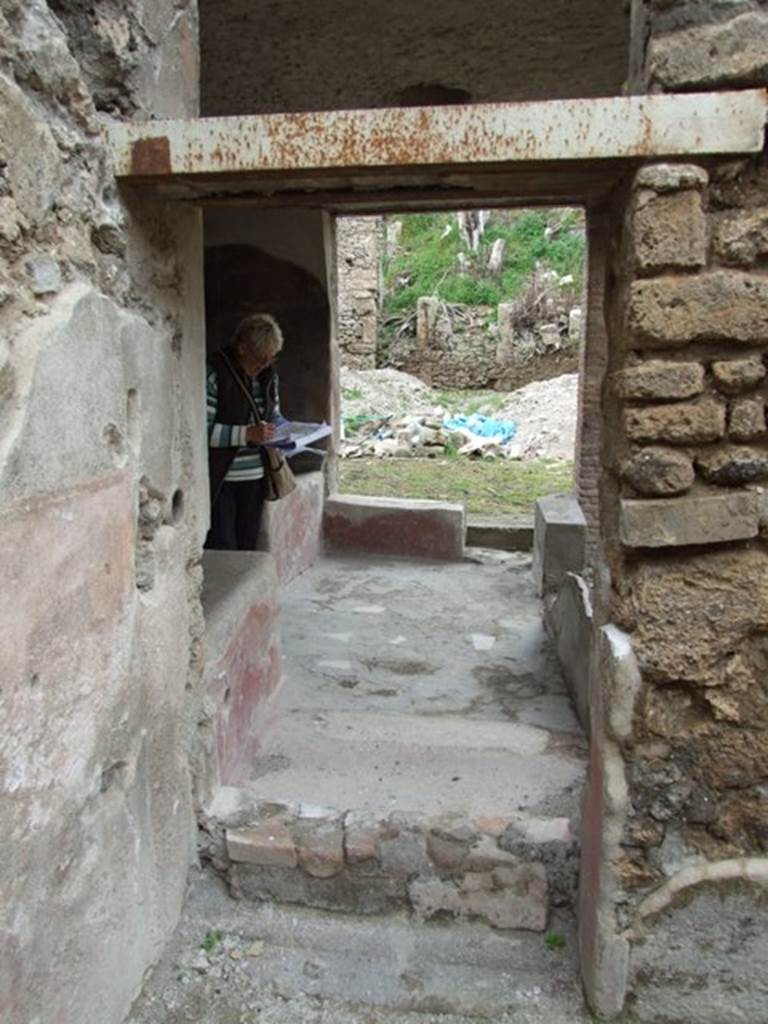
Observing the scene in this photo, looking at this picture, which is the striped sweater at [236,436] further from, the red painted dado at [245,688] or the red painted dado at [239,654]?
the red painted dado at [245,688]

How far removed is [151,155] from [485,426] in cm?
1181

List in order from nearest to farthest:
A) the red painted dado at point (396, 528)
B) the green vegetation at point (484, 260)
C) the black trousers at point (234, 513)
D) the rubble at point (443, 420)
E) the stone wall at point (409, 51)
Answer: the black trousers at point (234, 513) < the stone wall at point (409, 51) < the red painted dado at point (396, 528) < the rubble at point (443, 420) < the green vegetation at point (484, 260)

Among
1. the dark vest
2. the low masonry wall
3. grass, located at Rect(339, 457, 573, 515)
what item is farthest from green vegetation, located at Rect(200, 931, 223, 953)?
grass, located at Rect(339, 457, 573, 515)

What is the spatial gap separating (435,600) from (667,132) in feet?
13.2

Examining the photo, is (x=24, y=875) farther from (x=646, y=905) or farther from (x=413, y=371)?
(x=413, y=371)

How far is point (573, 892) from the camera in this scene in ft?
8.43

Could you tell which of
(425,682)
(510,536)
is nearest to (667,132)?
(425,682)

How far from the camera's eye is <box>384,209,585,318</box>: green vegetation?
65.4 ft

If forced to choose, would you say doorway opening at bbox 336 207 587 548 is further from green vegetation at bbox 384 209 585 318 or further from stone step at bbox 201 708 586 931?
stone step at bbox 201 708 586 931

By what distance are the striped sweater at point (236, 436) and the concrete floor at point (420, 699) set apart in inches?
38.4

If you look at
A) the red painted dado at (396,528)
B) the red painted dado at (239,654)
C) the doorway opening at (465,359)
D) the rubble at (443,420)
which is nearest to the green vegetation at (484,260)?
the doorway opening at (465,359)

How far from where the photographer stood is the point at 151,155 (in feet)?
6.77

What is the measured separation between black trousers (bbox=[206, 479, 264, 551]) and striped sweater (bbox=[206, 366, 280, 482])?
74mm

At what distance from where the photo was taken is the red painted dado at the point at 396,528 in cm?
657
